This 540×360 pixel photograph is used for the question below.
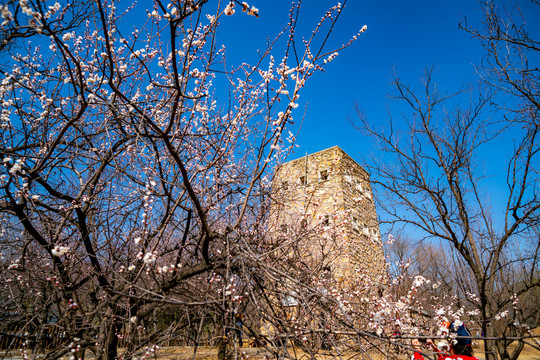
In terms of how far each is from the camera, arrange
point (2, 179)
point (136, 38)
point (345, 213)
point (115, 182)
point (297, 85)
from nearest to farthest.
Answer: point (297, 85), point (2, 179), point (136, 38), point (115, 182), point (345, 213)

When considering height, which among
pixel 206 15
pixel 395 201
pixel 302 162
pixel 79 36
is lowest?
pixel 395 201

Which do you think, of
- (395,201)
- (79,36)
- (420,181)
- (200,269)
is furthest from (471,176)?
(79,36)

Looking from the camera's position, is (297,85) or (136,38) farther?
(136,38)

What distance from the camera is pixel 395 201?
5602 mm

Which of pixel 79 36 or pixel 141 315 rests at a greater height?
pixel 79 36

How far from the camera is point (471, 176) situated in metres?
5.34

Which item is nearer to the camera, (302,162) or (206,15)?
(206,15)

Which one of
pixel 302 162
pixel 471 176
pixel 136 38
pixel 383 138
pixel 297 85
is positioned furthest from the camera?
pixel 302 162

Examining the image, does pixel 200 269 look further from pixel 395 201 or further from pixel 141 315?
pixel 395 201

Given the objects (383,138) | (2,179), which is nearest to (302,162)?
(383,138)

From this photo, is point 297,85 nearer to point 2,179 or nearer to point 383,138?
point 2,179

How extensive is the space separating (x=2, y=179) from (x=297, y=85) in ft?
9.30

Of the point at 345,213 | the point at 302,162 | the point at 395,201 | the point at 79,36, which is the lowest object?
the point at 345,213

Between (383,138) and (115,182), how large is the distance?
5.11m
